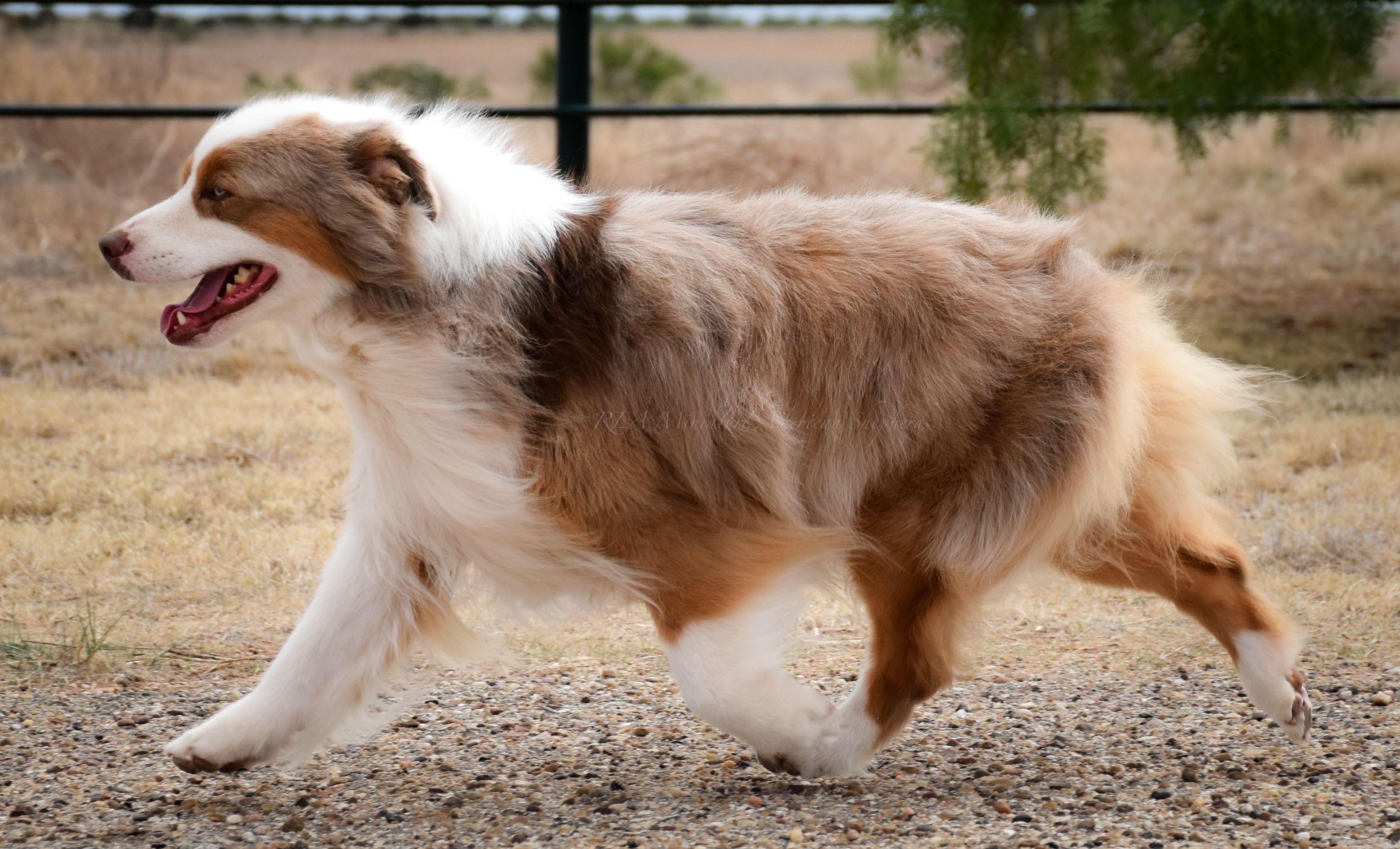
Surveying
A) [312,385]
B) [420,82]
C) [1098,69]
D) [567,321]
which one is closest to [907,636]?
[567,321]

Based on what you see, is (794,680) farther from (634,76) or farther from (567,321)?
(634,76)

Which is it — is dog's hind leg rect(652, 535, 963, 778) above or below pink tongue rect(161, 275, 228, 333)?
below

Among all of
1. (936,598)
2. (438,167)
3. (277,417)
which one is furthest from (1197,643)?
(277,417)

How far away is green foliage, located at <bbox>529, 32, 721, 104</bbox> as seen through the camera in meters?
14.4

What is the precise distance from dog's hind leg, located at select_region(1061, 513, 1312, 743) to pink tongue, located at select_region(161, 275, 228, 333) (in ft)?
6.51

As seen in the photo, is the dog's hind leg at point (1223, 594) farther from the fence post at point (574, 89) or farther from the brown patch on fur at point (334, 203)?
the fence post at point (574, 89)

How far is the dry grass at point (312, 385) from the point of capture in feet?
14.9

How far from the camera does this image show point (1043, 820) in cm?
312

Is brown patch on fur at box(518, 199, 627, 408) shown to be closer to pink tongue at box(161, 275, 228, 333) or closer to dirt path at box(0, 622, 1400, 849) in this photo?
pink tongue at box(161, 275, 228, 333)

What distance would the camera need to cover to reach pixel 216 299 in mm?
3094

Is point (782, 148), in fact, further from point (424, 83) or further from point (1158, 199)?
point (424, 83)

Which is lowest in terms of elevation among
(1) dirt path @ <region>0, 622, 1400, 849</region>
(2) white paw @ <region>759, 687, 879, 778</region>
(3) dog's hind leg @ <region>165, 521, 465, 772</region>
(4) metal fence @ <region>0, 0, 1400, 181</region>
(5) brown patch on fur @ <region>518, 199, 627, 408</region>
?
(1) dirt path @ <region>0, 622, 1400, 849</region>

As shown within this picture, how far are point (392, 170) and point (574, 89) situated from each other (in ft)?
14.2

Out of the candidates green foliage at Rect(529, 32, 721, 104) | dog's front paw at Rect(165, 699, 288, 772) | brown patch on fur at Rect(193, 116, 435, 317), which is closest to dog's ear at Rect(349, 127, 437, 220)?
brown patch on fur at Rect(193, 116, 435, 317)
